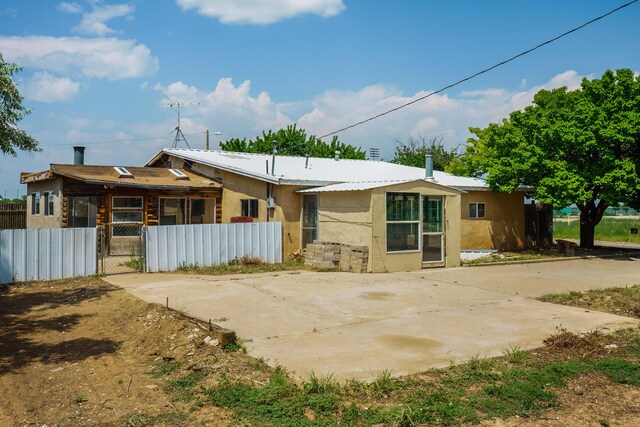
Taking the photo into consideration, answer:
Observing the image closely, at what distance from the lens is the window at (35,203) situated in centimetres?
2205

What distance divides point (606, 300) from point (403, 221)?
6.24m

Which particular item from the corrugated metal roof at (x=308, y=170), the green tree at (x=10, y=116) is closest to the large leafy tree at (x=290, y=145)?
the corrugated metal roof at (x=308, y=170)

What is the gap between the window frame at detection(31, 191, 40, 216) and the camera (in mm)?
22047

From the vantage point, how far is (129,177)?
19.3 metres

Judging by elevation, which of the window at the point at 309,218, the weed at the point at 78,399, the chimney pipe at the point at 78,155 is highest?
the chimney pipe at the point at 78,155

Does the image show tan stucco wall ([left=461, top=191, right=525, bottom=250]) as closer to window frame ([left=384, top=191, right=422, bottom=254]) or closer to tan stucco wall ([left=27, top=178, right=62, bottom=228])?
window frame ([left=384, top=191, right=422, bottom=254])

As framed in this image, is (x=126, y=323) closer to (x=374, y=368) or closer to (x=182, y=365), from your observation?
(x=182, y=365)

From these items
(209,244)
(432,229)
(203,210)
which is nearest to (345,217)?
(432,229)

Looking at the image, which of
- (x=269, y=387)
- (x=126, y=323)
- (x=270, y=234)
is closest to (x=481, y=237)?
(x=270, y=234)

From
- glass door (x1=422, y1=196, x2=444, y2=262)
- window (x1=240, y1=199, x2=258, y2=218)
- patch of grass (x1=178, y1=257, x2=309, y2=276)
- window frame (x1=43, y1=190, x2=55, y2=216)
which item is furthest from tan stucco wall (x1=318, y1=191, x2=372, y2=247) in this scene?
window frame (x1=43, y1=190, x2=55, y2=216)

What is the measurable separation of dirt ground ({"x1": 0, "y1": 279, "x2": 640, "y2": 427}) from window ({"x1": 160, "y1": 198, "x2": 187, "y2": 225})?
9.66 m

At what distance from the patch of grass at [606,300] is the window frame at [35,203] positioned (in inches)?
812

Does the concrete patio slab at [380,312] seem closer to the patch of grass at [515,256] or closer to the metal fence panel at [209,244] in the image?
the metal fence panel at [209,244]

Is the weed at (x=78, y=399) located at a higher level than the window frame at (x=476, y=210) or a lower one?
lower
